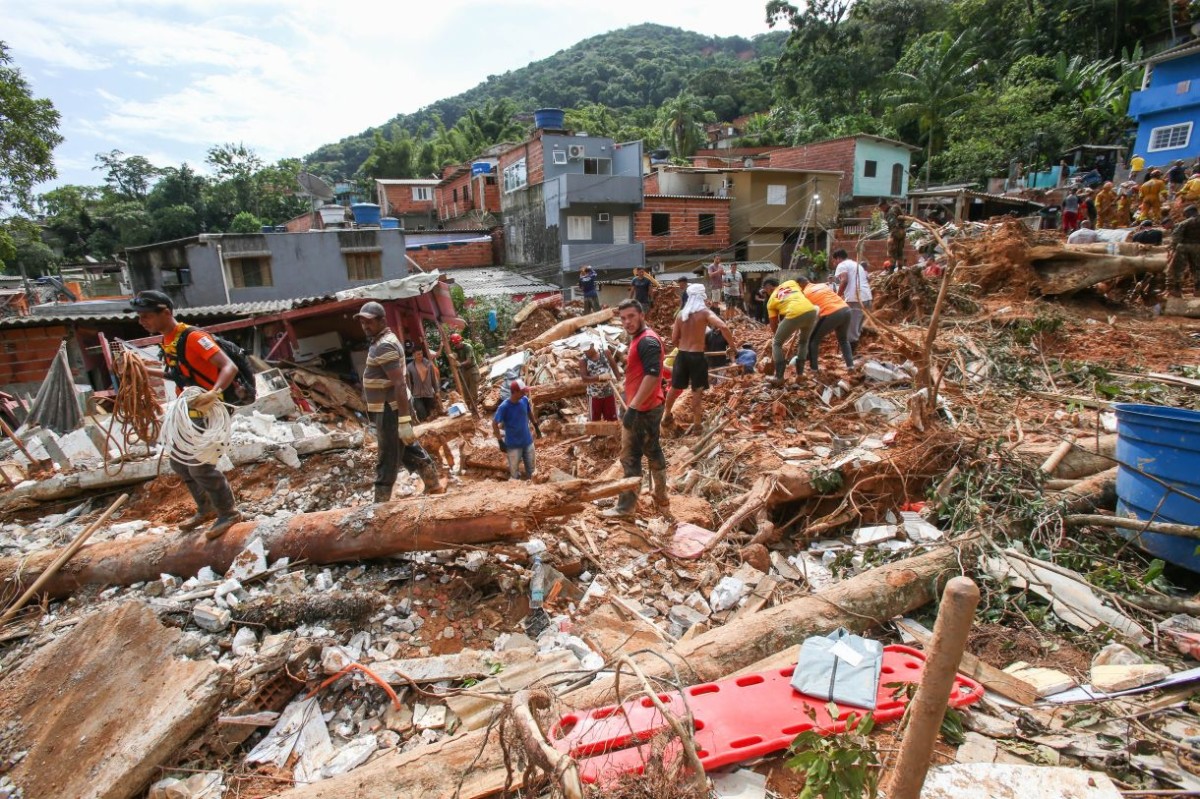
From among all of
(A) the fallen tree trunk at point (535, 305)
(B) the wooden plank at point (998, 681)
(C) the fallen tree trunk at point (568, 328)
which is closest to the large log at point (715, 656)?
(B) the wooden plank at point (998, 681)

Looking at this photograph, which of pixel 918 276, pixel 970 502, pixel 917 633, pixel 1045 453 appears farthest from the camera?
pixel 918 276

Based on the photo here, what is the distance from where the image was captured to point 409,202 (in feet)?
115

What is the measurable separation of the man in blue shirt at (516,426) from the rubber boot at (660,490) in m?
1.70

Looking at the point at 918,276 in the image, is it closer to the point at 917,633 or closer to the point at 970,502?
the point at 970,502

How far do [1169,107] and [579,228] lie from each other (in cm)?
2070

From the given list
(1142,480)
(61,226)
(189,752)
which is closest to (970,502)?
(1142,480)

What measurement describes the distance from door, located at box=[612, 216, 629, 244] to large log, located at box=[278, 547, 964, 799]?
65.1 feet

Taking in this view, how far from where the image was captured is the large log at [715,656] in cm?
221

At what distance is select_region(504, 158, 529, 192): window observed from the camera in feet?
76.5

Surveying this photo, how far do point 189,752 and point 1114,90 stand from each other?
1284 inches

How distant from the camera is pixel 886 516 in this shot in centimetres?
459

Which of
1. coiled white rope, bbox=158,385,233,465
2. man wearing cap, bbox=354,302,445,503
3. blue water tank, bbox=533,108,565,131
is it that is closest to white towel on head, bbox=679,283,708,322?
man wearing cap, bbox=354,302,445,503

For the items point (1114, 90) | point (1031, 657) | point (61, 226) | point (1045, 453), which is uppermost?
point (1114, 90)

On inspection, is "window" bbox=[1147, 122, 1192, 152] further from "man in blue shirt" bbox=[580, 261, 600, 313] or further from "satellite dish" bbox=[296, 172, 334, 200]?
"satellite dish" bbox=[296, 172, 334, 200]
